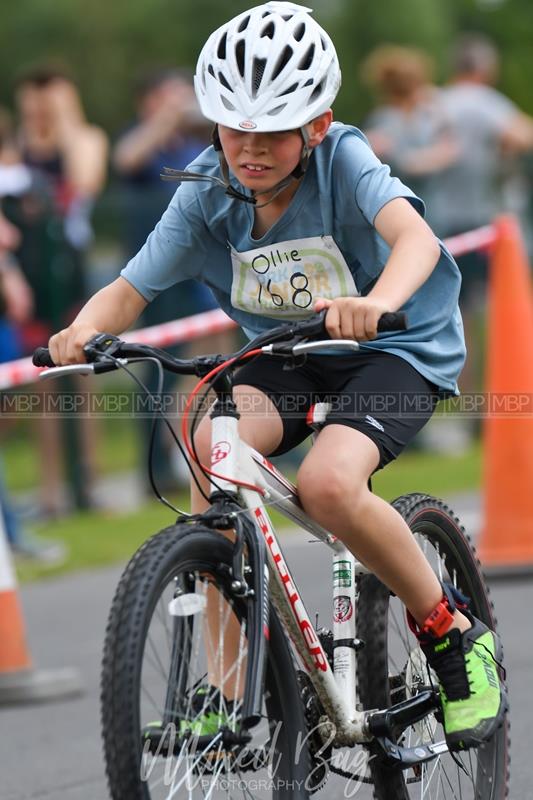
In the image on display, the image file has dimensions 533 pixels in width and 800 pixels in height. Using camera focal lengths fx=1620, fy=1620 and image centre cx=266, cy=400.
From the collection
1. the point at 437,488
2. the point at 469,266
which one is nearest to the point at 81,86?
the point at 469,266

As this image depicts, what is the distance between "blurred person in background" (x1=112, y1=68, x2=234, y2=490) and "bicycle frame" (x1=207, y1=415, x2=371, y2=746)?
672cm

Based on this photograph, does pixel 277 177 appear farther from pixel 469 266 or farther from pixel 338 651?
pixel 469 266

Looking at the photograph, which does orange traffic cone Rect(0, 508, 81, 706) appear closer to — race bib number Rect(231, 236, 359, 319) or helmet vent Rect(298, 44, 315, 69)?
race bib number Rect(231, 236, 359, 319)

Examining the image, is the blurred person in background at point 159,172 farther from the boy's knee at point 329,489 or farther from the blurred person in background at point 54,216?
the boy's knee at point 329,489

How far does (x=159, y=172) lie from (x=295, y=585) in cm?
751

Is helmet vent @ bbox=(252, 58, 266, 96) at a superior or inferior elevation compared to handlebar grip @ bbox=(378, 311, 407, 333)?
A: superior

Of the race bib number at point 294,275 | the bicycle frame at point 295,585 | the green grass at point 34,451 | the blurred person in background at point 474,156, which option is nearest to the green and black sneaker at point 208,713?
the bicycle frame at point 295,585

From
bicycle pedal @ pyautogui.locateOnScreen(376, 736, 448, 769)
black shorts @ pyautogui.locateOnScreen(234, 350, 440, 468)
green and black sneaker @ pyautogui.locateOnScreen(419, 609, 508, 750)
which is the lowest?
bicycle pedal @ pyautogui.locateOnScreen(376, 736, 448, 769)

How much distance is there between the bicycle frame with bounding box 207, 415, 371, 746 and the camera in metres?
3.74

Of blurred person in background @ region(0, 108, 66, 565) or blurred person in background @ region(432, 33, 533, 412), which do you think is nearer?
blurred person in background @ region(0, 108, 66, 565)

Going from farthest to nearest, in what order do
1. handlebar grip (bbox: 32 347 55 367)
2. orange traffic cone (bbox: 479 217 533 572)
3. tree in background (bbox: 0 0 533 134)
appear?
1. tree in background (bbox: 0 0 533 134)
2. orange traffic cone (bbox: 479 217 533 572)
3. handlebar grip (bbox: 32 347 55 367)

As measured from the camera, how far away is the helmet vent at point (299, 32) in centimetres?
400

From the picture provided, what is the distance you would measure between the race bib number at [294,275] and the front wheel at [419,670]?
60 centimetres


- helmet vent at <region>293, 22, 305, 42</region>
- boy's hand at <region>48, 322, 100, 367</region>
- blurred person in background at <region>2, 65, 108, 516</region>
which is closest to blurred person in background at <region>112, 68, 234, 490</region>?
blurred person in background at <region>2, 65, 108, 516</region>
